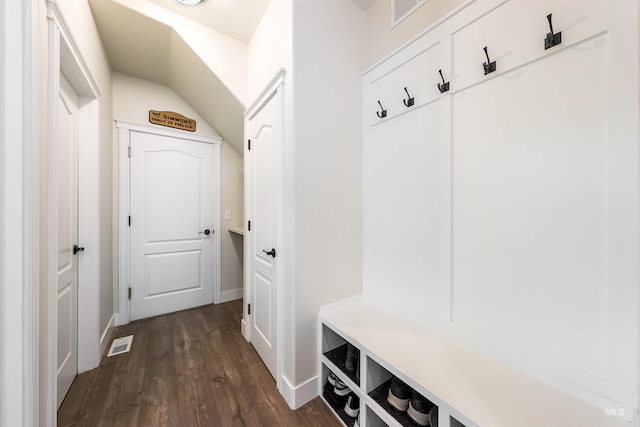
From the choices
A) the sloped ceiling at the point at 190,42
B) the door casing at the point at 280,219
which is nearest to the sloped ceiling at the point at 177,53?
the sloped ceiling at the point at 190,42

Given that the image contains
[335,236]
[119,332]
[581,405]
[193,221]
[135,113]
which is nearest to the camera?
[581,405]

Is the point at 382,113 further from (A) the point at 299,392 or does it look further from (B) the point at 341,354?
(A) the point at 299,392

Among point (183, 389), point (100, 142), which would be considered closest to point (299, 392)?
point (183, 389)

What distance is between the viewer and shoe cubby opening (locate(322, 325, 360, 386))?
137cm

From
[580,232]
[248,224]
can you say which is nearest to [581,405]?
[580,232]

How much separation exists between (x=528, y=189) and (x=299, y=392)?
163 centimetres

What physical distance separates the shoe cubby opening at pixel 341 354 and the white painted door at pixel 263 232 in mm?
378

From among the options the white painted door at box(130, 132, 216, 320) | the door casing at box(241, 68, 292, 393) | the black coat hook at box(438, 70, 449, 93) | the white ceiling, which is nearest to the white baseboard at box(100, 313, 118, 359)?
the white painted door at box(130, 132, 216, 320)

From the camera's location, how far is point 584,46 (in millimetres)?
864

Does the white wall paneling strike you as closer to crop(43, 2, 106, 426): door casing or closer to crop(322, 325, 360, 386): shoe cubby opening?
crop(322, 325, 360, 386): shoe cubby opening

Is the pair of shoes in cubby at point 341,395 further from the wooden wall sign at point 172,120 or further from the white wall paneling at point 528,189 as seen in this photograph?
the wooden wall sign at point 172,120

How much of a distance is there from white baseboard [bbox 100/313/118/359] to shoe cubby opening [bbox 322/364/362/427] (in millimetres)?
1812

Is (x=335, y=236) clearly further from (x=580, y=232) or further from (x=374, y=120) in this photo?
(x=580, y=232)

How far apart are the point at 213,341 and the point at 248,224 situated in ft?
3.60
